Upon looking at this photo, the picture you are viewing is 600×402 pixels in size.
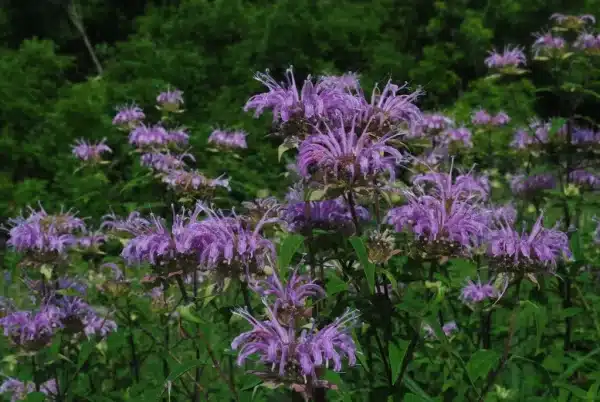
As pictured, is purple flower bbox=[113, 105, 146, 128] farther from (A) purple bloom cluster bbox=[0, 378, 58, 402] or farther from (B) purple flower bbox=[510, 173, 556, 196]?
(B) purple flower bbox=[510, 173, 556, 196]

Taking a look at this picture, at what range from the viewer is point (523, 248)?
1.68m

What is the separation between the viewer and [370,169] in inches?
57.7

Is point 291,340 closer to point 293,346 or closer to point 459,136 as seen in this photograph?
point 293,346

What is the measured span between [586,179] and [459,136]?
70 cm

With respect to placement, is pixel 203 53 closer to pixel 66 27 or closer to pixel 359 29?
pixel 359 29

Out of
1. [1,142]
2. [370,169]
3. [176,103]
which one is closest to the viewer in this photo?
[370,169]

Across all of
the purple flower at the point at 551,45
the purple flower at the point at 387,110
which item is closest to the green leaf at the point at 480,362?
the purple flower at the point at 387,110

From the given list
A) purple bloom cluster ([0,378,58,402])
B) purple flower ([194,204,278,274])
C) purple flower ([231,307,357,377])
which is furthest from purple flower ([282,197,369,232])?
purple bloom cluster ([0,378,58,402])

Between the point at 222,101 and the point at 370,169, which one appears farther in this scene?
the point at 222,101

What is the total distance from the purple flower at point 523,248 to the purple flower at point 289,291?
0.52 meters

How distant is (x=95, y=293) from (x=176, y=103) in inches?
50.5

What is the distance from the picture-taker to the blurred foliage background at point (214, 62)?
264 inches

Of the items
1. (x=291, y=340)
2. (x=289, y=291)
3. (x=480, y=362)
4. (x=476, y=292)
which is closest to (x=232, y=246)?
(x=289, y=291)

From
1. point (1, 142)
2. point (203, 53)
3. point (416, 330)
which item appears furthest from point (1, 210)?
point (416, 330)
